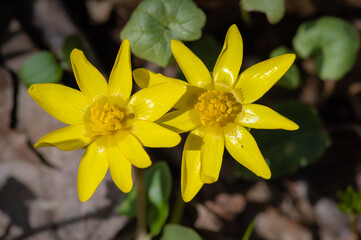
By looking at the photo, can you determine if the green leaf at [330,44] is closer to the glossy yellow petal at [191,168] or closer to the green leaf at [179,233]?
the glossy yellow petal at [191,168]

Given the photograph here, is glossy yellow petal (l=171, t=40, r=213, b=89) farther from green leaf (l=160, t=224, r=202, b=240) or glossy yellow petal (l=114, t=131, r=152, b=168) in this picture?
green leaf (l=160, t=224, r=202, b=240)

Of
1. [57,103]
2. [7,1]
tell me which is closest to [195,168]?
[57,103]

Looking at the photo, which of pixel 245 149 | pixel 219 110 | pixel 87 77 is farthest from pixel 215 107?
pixel 87 77

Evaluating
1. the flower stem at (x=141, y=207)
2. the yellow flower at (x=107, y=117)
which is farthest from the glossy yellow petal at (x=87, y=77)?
the flower stem at (x=141, y=207)

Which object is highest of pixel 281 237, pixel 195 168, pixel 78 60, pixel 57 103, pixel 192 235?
pixel 78 60

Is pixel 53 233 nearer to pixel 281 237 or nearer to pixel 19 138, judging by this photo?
pixel 19 138

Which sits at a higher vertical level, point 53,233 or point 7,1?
point 7,1
